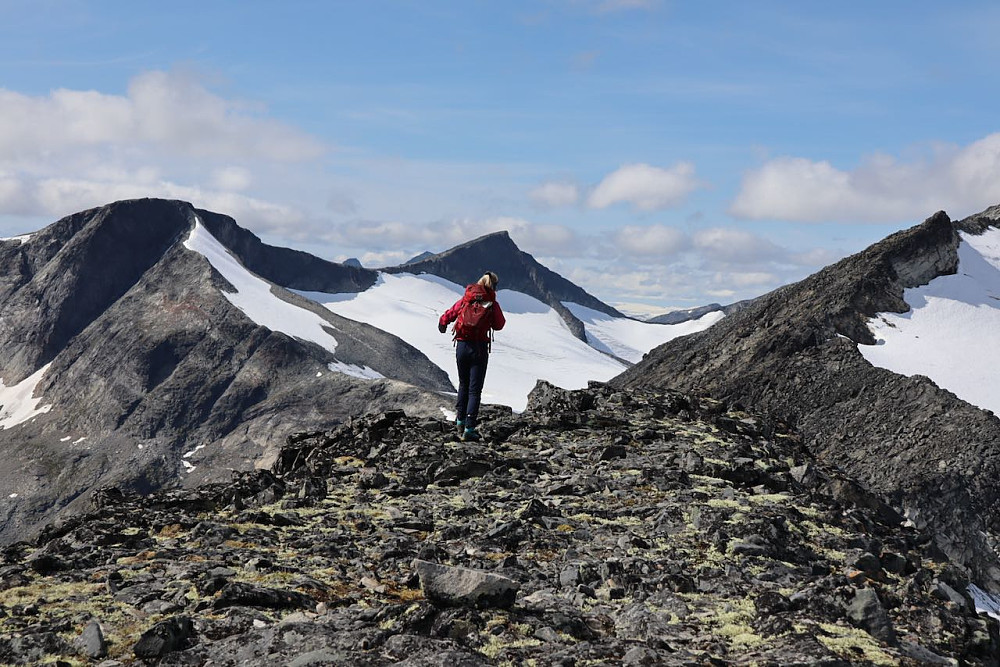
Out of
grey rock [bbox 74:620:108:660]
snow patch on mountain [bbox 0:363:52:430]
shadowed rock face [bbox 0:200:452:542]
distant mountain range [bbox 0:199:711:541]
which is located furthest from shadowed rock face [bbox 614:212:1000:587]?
snow patch on mountain [bbox 0:363:52:430]

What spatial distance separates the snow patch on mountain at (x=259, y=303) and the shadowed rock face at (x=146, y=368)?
215cm

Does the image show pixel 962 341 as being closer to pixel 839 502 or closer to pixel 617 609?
pixel 839 502

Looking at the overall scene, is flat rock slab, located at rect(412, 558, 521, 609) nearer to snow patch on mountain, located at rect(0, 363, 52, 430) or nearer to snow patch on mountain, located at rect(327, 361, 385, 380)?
snow patch on mountain, located at rect(327, 361, 385, 380)

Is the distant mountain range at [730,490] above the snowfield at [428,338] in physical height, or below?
below

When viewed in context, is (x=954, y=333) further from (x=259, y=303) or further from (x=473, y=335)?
(x=259, y=303)

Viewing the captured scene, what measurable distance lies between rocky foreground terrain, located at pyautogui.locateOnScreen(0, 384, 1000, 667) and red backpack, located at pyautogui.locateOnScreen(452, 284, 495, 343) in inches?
82.9

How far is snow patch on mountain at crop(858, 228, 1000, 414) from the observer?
127 feet

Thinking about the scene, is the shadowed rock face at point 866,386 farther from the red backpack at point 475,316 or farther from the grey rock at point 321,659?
the grey rock at point 321,659

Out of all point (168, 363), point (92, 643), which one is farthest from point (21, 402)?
point (92, 643)

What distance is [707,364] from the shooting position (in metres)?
46.2

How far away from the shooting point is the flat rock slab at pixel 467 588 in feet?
32.0

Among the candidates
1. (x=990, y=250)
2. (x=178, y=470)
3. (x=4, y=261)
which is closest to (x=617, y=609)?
(x=990, y=250)

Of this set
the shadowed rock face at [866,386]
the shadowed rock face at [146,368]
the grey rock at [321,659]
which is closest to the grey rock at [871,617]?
the grey rock at [321,659]

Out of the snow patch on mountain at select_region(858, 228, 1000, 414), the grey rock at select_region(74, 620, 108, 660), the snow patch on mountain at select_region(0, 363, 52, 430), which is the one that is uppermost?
the snow patch on mountain at select_region(858, 228, 1000, 414)
